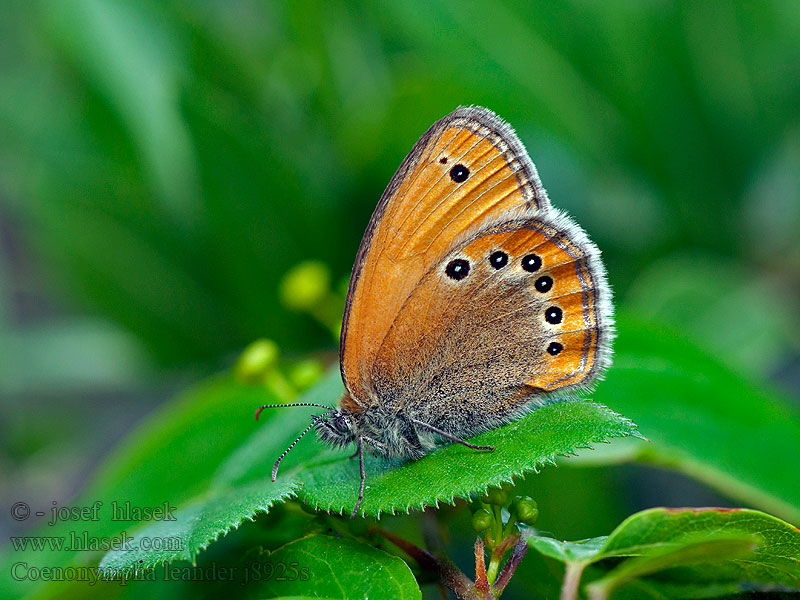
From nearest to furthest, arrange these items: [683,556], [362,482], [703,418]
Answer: [683,556]
[362,482]
[703,418]

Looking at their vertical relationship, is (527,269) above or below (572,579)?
above

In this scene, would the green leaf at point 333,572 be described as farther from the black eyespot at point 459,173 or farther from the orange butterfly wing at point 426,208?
the black eyespot at point 459,173

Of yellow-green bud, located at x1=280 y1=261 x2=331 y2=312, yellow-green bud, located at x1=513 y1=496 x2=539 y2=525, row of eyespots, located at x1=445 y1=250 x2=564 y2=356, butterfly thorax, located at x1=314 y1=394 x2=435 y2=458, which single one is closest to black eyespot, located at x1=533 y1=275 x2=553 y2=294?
row of eyespots, located at x1=445 y1=250 x2=564 y2=356

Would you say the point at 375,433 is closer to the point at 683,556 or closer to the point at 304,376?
the point at 304,376

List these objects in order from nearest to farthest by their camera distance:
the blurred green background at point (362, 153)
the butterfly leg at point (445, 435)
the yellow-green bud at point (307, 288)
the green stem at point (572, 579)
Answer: the green stem at point (572, 579)
the butterfly leg at point (445, 435)
the yellow-green bud at point (307, 288)
the blurred green background at point (362, 153)

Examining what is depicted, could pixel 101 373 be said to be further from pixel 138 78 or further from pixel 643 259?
pixel 643 259

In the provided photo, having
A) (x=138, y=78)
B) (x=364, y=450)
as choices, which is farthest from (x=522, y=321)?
(x=138, y=78)

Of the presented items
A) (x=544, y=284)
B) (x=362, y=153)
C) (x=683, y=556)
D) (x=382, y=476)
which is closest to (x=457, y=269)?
(x=544, y=284)

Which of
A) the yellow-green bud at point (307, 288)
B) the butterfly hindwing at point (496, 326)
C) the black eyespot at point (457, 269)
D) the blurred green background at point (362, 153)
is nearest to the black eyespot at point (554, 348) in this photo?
the butterfly hindwing at point (496, 326)
